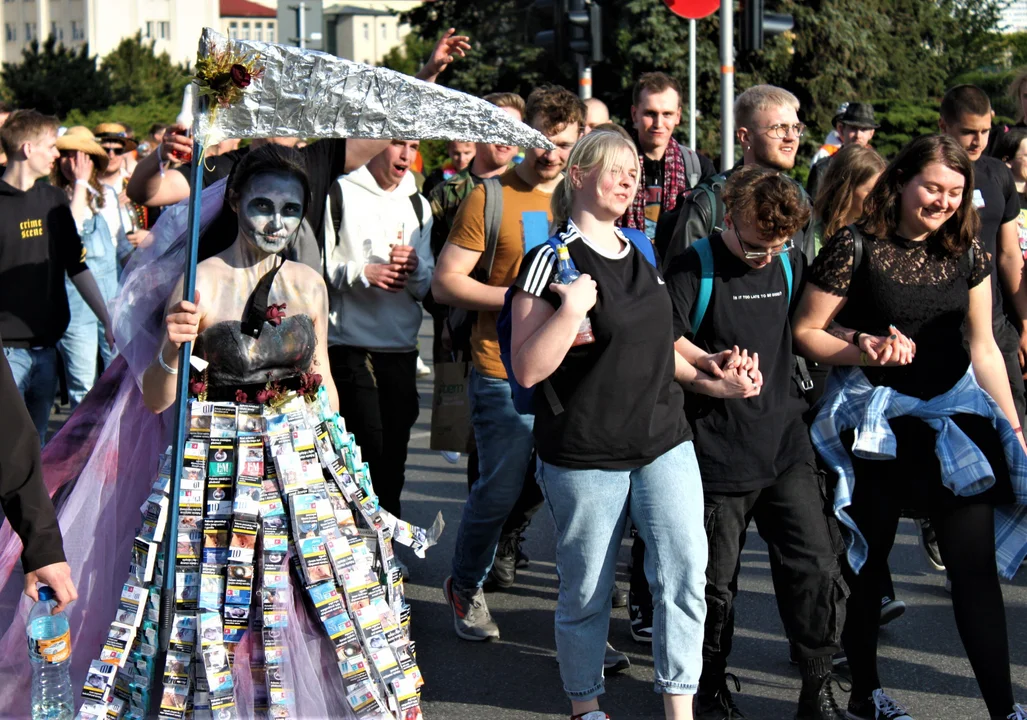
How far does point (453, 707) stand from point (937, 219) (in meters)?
2.34

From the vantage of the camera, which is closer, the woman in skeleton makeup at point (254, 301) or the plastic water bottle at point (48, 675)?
the plastic water bottle at point (48, 675)

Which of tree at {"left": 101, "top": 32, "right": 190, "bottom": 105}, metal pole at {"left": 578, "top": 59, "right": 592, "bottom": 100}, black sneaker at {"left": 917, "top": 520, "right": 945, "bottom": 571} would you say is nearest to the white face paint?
black sneaker at {"left": 917, "top": 520, "right": 945, "bottom": 571}

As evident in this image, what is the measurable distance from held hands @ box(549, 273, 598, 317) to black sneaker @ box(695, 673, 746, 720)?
151 cm

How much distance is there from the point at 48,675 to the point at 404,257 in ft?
8.04

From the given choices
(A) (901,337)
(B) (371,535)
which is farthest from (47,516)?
(A) (901,337)

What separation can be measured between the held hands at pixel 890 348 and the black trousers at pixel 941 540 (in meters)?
0.25

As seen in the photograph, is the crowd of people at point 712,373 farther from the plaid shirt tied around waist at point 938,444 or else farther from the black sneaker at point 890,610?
the black sneaker at point 890,610

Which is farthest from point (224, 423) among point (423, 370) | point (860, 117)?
point (423, 370)

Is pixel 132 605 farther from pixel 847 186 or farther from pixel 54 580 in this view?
→ pixel 847 186

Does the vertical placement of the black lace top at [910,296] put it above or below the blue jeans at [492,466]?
above

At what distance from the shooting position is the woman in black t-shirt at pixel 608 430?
3928 millimetres

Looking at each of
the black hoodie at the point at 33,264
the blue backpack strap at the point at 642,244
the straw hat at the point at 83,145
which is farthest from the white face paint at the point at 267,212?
the straw hat at the point at 83,145

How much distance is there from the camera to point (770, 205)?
4148mm

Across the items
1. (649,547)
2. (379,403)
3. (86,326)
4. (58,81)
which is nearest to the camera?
(649,547)
